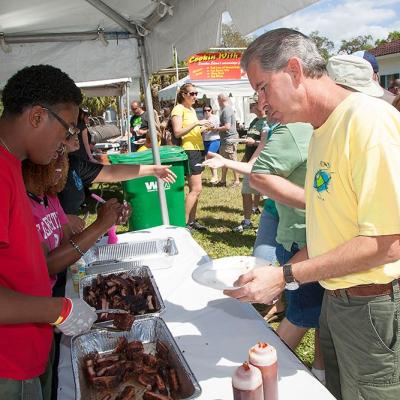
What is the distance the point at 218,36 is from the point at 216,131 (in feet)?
21.7

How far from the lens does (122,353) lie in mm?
1513

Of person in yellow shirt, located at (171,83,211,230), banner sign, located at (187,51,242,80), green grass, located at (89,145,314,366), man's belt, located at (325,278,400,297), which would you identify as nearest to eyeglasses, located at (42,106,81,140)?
man's belt, located at (325,278,400,297)

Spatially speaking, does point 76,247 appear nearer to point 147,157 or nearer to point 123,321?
point 123,321

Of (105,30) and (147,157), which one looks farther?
(147,157)

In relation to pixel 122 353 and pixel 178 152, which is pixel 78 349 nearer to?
pixel 122 353

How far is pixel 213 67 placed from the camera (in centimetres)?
1625

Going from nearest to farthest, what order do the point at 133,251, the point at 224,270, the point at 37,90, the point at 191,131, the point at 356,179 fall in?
the point at 356,179, the point at 37,90, the point at 224,270, the point at 133,251, the point at 191,131

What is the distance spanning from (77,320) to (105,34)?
8.38 ft

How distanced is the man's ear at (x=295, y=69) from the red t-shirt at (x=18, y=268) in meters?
0.92

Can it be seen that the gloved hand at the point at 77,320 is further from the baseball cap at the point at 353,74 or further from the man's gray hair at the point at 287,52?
the baseball cap at the point at 353,74

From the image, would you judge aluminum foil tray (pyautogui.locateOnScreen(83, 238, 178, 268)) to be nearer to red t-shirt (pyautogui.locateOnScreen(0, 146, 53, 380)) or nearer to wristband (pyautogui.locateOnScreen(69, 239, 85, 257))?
wristband (pyautogui.locateOnScreen(69, 239, 85, 257))

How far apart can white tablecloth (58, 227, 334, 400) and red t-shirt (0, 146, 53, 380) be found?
166 mm

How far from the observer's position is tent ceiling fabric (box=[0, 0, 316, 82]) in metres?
2.56

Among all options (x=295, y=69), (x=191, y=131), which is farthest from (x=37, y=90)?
(x=191, y=131)
